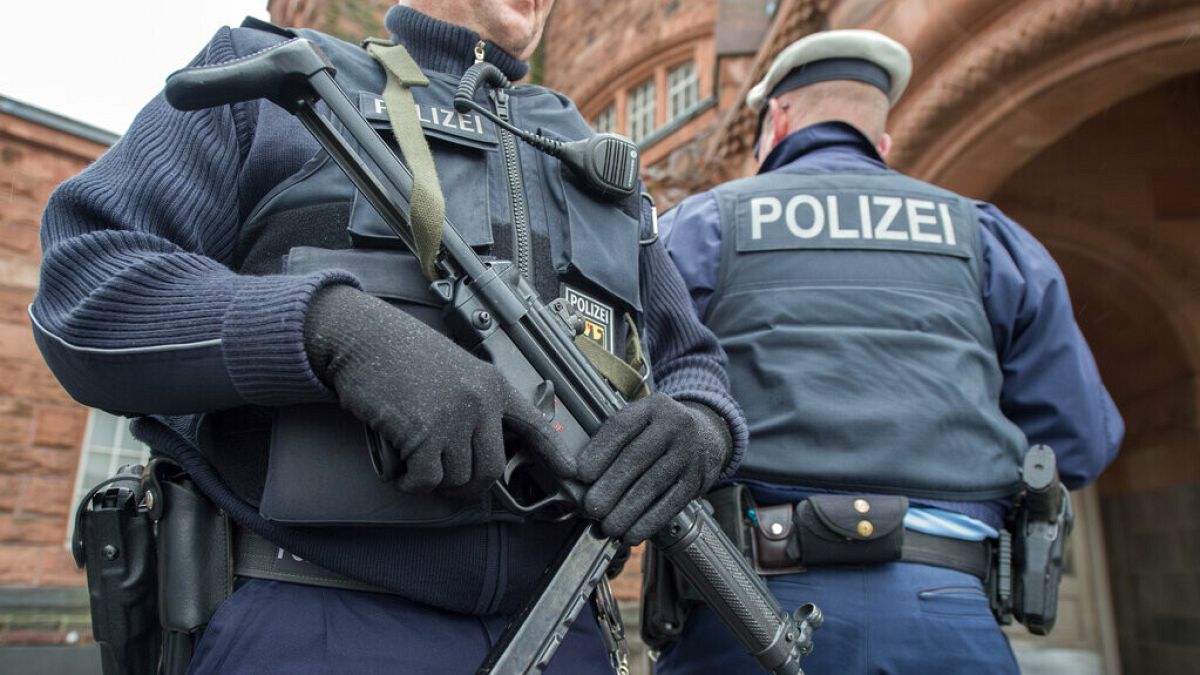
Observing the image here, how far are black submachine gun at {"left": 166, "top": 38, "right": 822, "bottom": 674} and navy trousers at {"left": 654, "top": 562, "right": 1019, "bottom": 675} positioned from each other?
32.6 inches

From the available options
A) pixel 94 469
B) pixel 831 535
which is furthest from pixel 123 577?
pixel 94 469

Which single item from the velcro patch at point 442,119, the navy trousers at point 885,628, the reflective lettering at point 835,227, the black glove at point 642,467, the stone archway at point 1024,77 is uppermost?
the stone archway at point 1024,77

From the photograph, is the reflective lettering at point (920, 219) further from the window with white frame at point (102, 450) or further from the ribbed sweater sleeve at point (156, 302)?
the window with white frame at point (102, 450)

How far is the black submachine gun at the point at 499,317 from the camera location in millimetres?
1193

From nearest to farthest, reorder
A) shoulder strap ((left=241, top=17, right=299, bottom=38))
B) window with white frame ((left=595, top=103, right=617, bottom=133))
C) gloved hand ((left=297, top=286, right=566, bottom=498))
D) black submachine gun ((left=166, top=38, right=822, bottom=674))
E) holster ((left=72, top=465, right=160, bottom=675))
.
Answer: gloved hand ((left=297, top=286, right=566, bottom=498))
black submachine gun ((left=166, top=38, right=822, bottom=674))
holster ((left=72, top=465, right=160, bottom=675))
shoulder strap ((left=241, top=17, right=299, bottom=38))
window with white frame ((left=595, top=103, right=617, bottom=133))

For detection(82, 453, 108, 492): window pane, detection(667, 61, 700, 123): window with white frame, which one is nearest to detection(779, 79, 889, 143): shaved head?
detection(82, 453, 108, 492): window pane

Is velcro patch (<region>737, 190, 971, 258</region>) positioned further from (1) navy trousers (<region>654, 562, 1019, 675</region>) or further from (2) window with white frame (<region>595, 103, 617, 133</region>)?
(2) window with white frame (<region>595, 103, 617, 133</region>)

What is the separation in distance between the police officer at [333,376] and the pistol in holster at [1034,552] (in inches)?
→ 40.5

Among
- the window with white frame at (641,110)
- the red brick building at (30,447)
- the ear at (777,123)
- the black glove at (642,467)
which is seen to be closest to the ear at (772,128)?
the ear at (777,123)

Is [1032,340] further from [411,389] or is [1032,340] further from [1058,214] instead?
[1058,214]

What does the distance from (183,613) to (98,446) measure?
6.61 meters

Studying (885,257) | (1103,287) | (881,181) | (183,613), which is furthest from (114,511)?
(1103,287)

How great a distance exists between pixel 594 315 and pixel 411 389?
475mm

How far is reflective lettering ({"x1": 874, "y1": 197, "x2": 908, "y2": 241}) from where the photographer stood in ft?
7.70
